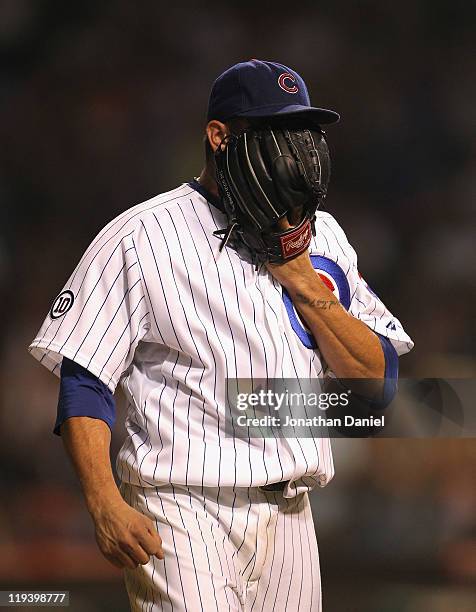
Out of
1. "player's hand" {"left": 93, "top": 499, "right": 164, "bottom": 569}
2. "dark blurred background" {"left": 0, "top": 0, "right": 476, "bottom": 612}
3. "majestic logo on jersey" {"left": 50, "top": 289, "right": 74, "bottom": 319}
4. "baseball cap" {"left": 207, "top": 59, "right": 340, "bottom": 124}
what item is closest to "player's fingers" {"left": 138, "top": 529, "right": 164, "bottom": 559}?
"player's hand" {"left": 93, "top": 499, "right": 164, "bottom": 569}

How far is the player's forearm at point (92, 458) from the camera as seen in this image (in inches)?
45.7

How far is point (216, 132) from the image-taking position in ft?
4.28

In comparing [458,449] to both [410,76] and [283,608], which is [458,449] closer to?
[410,76]

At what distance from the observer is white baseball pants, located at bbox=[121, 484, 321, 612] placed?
1183mm

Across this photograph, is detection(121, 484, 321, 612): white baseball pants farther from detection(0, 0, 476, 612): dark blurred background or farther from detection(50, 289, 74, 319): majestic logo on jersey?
detection(0, 0, 476, 612): dark blurred background

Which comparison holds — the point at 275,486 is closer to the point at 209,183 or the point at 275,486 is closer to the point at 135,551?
the point at 135,551

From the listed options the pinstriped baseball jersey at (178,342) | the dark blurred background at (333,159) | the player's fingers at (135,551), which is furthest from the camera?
the dark blurred background at (333,159)

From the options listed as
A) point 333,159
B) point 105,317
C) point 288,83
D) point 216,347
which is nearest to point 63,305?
point 105,317

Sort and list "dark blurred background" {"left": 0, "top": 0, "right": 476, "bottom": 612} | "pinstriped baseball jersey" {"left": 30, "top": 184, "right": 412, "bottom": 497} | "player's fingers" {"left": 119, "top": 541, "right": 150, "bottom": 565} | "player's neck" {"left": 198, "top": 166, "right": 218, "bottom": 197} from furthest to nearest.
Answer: "dark blurred background" {"left": 0, "top": 0, "right": 476, "bottom": 612}
"player's neck" {"left": 198, "top": 166, "right": 218, "bottom": 197}
"pinstriped baseball jersey" {"left": 30, "top": 184, "right": 412, "bottom": 497}
"player's fingers" {"left": 119, "top": 541, "right": 150, "bottom": 565}

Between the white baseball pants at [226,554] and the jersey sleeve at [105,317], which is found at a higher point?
the jersey sleeve at [105,317]

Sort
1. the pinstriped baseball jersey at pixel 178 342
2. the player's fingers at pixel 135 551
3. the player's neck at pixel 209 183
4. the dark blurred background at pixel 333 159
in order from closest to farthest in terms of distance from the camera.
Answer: the player's fingers at pixel 135 551, the pinstriped baseball jersey at pixel 178 342, the player's neck at pixel 209 183, the dark blurred background at pixel 333 159

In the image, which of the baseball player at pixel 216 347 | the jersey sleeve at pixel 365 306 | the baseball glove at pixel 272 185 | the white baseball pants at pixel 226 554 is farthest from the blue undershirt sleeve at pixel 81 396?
the jersey sleeve at pixel 365 306

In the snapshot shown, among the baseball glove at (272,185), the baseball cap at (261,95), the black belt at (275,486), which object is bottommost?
the black belt at (275,486)

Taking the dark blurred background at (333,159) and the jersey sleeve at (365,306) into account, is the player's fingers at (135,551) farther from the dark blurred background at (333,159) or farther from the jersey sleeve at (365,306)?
the dark blurred background at (333,159)
